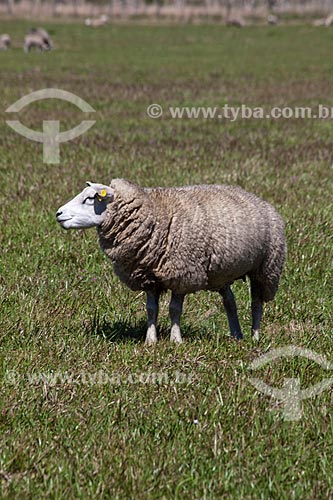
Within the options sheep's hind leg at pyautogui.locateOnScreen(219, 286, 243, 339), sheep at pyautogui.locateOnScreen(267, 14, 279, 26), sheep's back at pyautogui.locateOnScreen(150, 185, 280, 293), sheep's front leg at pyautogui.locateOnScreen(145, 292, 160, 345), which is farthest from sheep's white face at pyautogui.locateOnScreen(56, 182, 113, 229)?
sheep at pyautogui.locateOnScreen(267, 14, 279, 26)

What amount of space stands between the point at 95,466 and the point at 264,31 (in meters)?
46.0

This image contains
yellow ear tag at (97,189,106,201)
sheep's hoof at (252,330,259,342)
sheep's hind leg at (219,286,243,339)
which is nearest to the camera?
yellow ear tag at (97,189,106,201)

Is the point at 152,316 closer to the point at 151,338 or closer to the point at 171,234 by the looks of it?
the point at 151,338

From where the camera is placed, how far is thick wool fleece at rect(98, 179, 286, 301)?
5.24 metres

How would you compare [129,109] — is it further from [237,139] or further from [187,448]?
[187,448]

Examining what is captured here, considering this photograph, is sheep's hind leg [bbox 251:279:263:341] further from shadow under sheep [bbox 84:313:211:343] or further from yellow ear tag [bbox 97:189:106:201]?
yellow ear tag [bbox 97:189:106:201]

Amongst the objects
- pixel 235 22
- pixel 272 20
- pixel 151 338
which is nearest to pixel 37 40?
pixel 235 22

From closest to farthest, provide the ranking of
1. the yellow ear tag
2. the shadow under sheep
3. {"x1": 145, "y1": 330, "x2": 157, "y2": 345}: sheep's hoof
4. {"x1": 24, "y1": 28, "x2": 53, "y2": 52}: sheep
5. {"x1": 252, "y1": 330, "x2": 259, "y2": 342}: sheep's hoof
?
the yellow ear tag < {"x1": 145, "y1": 330, "x2": 157, "y2": 345}: sheep's hoof < the shadow under sheep < {"x1": 252, "y1": 330, "x2": 259, "y2": 342}: sheep's hoof < {"x1": 24, "y1": 28, "x2": 53, "y2": 52}: sheep

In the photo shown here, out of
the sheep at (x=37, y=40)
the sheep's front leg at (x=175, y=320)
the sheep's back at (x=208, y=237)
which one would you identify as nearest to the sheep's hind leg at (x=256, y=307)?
the sheep's back at (x=208, y=237)

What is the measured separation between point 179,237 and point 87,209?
2.01 ft

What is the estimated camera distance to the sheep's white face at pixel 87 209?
5.10 meters

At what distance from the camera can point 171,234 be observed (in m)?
5.28

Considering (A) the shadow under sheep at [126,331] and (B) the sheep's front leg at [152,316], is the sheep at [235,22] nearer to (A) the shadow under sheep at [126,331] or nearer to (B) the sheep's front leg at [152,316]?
(A) the shadow under sheep at [126,331]

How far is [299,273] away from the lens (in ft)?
23.3
